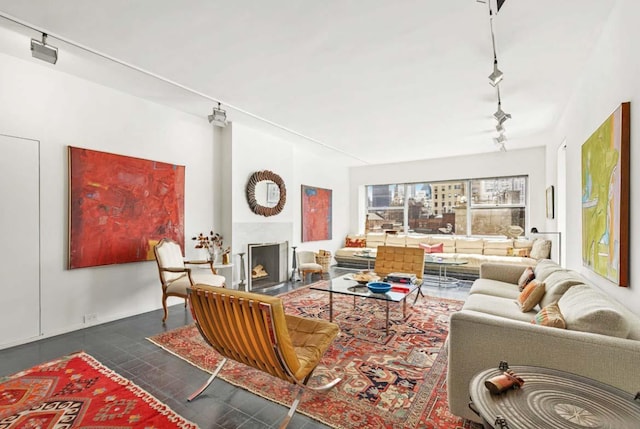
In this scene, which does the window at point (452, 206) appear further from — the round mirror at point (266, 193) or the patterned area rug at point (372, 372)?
the patterned area rug at point (372, 372)

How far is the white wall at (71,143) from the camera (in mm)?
3055

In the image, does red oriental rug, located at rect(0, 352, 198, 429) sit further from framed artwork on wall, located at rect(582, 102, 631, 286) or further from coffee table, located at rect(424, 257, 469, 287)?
coffee table, located at rect(424, 257, 469, 287)

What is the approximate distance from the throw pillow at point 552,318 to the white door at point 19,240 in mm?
4456

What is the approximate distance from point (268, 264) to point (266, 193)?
4.49 feet

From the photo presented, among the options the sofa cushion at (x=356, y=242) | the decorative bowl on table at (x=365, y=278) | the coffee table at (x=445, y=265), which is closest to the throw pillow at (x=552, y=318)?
the decorative bowl on table at (x=365, y=278)

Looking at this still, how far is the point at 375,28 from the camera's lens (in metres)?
2.38

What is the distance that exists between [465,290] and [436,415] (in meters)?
3.79

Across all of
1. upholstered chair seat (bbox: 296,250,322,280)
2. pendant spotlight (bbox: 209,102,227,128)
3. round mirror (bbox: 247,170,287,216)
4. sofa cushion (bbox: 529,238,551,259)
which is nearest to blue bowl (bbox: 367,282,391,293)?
upholstered chair seat (bbox: 296,250,322,280)

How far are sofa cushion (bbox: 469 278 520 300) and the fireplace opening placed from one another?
343cm

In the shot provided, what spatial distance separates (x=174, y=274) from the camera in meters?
3.94

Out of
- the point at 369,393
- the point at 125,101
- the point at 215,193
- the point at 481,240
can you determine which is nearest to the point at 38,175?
the point at 125,101

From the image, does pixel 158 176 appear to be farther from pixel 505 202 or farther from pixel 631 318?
pixel 505 202

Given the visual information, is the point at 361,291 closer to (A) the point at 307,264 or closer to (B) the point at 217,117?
(A) the point at 307,264

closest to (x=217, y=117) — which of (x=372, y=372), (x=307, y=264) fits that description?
(x=307, y=264)
